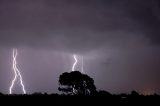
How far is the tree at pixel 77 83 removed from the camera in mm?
62688

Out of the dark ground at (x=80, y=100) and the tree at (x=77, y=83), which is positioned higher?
the tree at (x=77, y=83)

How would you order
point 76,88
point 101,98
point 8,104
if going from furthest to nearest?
point 76,88 → point 101,98 → point 8,104

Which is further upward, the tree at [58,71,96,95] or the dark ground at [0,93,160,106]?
the tree at [58,71,96,95]

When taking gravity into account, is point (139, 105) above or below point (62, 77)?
below

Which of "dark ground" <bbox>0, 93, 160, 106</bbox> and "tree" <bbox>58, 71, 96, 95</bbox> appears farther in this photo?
"tree" <bbox>58, 71, 96, 95</bbox>

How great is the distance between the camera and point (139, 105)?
84.4 feet

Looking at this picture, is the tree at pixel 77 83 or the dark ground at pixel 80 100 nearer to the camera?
the dark ground at pixel 80 100

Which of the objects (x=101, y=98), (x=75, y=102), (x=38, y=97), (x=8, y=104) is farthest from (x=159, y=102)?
(x=8, y=104)

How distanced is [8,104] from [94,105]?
253 inches

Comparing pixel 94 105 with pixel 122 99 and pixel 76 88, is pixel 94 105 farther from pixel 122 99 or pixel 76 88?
pixel 76 88

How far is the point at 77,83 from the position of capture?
207 feet

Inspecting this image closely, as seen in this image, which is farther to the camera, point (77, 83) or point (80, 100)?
point (77, 83)

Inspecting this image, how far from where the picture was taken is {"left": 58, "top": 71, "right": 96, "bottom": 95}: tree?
206ft

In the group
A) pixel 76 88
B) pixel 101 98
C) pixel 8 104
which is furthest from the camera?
pixel 76 88
